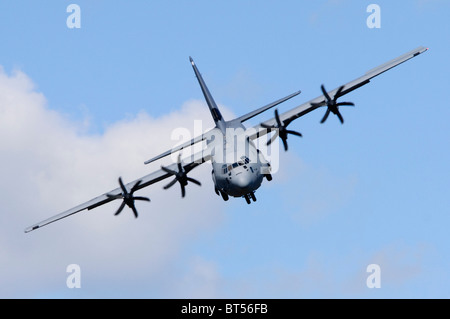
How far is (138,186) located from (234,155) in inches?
373

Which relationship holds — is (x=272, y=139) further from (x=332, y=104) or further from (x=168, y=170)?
(x=168, y=170)

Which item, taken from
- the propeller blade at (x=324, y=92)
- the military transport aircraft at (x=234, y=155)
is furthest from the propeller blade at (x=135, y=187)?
the propeller blade at (x=324, y=92)

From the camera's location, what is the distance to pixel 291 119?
199 ft

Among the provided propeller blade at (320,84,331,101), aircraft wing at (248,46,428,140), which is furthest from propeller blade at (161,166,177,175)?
propeller blade at (320,84,331,101)

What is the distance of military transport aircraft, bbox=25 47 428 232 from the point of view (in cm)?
5620

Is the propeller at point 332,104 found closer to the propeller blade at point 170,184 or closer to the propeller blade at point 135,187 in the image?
the propeller blade at point 170,184

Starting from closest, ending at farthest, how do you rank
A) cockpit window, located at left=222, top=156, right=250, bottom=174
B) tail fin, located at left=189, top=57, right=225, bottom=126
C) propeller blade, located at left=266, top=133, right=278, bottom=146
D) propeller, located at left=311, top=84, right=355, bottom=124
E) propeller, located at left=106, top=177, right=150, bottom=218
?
cockpit window, located at left=222, top=156, right=250, bottom=174 → propeller blade, located at left=266, top=133, right=278, bottom=146 → propeller, located at left=311, top=84, right=355, bottom=124 → propeller, located at left=106, top=177, right=150, bottom=218 → tail fin, located at left=189, top=57, right=225, bottom=126

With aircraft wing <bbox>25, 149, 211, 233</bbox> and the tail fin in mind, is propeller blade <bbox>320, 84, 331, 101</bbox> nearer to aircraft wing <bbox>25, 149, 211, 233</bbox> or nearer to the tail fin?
the tail fin

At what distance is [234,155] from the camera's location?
5669cm

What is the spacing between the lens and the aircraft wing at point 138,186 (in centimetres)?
6050
